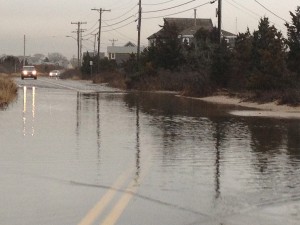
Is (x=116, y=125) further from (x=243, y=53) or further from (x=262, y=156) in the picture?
(x=243, y=53)

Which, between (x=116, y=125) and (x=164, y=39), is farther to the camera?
(x=164, y=39)

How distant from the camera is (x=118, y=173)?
31.7 ft

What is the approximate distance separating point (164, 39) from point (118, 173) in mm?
44660

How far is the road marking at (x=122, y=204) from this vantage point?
6.64 m

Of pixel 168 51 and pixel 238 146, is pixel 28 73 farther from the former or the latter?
Answer: pixel 238 146

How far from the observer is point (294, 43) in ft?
103

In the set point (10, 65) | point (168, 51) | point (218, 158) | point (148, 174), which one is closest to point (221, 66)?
point (168, 51)

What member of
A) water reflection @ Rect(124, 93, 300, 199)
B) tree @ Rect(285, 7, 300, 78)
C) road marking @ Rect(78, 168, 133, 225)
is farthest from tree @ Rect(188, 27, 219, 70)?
road marking @ Rect(78, 168, 133, 225)

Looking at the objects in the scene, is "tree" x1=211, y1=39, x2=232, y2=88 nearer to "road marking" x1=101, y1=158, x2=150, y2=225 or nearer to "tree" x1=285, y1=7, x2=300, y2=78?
"tree" x1=285, y1=7, x2=300, y2=78

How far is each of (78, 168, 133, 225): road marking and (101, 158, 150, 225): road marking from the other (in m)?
0.15

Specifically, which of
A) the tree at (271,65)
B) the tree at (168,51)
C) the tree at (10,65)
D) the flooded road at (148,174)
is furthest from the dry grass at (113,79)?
the tree at (10,65)

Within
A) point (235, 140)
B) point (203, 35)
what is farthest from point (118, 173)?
point (203, 35)

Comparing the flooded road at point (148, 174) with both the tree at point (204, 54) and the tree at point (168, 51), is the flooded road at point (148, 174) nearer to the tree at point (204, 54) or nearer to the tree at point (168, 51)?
the tree at point (204, 54)

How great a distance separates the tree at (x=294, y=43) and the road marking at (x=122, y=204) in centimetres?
2378
